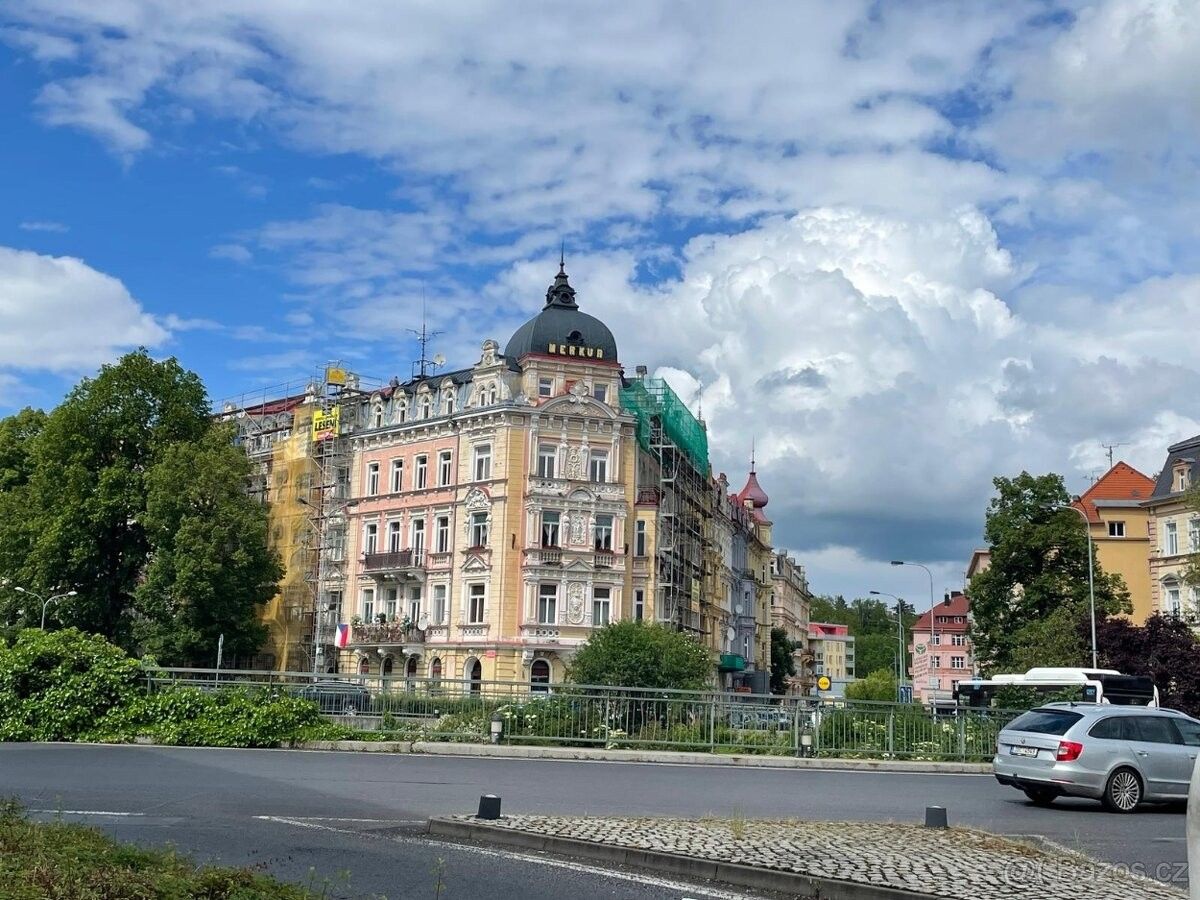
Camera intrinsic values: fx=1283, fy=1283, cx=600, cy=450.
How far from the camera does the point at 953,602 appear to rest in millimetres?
158375

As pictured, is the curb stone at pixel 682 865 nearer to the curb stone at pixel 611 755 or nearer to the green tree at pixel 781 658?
the curb stone at pixel 611 755

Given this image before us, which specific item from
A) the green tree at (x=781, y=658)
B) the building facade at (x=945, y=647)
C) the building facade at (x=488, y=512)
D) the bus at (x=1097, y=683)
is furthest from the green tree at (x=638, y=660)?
the building facade at (x=945, y=647)

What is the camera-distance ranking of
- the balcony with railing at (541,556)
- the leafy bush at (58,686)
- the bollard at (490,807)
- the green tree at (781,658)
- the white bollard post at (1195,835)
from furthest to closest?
the green tree at (781,658)
the balcony with railing at (541,556)
the leafy bush at (58,686)
the bollard at (490,807)
the white bollard post at (1195,835)

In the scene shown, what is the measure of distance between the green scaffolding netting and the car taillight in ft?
137

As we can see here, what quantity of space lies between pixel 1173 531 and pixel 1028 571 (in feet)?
29.6

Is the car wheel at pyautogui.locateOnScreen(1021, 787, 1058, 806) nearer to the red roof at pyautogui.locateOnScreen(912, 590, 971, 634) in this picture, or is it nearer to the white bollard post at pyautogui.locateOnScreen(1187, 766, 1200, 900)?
the white bollard post at pyautogui.locateOnScreen(1187, 766, 1200, 900)

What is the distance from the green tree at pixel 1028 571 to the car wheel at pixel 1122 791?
44.1 metres

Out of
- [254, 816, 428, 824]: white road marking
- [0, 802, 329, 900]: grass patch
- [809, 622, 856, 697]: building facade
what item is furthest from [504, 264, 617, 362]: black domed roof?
[809, 622, 856, 697]: building facade

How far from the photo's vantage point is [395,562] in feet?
195

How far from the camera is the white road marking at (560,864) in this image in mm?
9430

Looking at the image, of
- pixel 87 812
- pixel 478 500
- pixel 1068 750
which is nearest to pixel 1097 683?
pixel 1068 750

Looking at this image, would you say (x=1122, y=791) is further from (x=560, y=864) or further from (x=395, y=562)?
(x=395, y=562)

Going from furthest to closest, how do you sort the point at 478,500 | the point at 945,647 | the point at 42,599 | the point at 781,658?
the point at 945,647 < the point at 781,658 < the point at 478,500 < the point at 42,599

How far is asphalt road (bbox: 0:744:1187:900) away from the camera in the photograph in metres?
9.91
